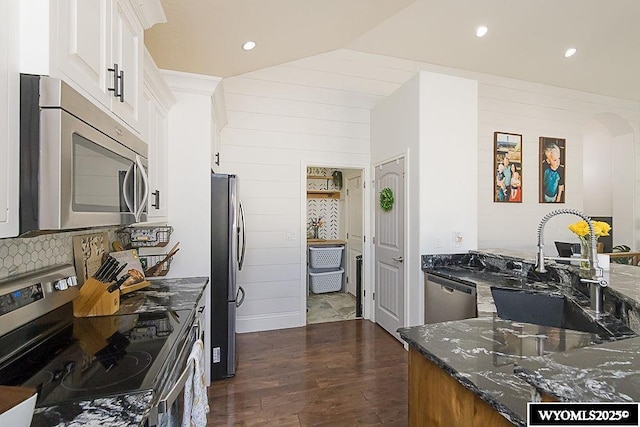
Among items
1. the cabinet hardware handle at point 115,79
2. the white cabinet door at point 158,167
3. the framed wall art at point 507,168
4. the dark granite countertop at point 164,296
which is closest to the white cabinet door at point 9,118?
the cabinet hardware handle at point 115,79

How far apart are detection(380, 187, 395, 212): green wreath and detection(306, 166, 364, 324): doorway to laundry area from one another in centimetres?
63

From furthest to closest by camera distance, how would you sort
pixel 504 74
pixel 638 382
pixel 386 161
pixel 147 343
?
1. pixel 504 74
2. pixel 386 161
3. pixel 147 343
4. pixel 638 382

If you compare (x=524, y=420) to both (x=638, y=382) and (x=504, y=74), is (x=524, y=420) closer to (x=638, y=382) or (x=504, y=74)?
(x=638, y=382)

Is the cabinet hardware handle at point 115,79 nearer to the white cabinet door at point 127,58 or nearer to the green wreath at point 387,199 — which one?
the white cabinet door at point 127,58

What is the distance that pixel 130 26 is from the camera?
5.00 ft

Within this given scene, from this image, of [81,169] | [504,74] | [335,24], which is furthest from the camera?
[504,74]

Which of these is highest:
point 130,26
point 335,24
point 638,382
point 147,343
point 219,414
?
point 335,24

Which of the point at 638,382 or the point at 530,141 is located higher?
the point at 530,141

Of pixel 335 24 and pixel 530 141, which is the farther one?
pixel 530 141

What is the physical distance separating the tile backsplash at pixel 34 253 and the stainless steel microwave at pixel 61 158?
18.7 inches

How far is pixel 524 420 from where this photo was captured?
0.72 meters

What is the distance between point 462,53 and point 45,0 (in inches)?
183

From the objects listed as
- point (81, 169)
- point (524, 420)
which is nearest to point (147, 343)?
point (81, 169)

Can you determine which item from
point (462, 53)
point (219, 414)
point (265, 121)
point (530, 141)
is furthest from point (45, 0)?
point (530, 141)
